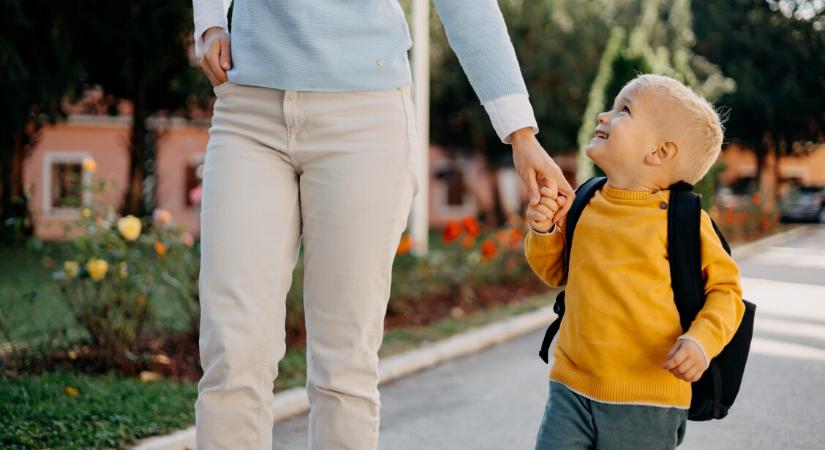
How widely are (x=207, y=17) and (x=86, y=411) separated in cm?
231

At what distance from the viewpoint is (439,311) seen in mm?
8570

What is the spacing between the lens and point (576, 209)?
2.48 metres

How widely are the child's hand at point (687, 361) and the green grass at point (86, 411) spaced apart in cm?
247

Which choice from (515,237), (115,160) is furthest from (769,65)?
(515,237)

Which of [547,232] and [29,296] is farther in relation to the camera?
[29,296]

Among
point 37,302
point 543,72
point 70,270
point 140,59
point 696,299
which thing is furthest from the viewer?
point 543,72

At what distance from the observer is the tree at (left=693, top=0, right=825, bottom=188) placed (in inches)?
1169

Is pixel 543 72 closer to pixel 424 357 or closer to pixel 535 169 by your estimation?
pixel 424 357

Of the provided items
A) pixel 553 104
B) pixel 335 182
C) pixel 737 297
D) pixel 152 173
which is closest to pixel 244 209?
pixel 335 182

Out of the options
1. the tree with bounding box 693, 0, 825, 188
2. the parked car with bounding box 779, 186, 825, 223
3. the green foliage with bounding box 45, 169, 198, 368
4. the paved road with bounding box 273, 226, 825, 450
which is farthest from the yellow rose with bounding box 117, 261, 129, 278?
the parked car with bounding box 779, 186, 825, 223

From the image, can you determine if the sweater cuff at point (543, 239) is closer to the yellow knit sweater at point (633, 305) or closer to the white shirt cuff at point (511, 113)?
the yellow knit sweater at point (633, 305)

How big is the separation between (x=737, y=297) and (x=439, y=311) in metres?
6.34

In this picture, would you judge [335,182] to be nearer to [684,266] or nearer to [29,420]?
[684,266]

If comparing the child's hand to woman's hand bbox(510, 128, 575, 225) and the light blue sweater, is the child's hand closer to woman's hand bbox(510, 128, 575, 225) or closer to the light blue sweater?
woman's hand bbox(510, 128, 575, 225)
